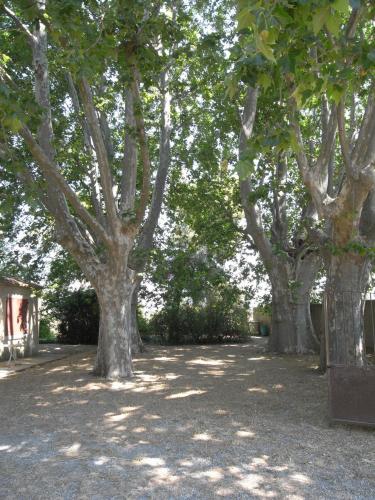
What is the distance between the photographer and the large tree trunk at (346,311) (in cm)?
1004

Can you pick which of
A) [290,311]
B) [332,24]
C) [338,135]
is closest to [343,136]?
[338,135]

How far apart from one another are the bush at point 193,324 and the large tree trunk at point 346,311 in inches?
458

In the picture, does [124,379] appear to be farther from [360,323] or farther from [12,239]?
[12,239]

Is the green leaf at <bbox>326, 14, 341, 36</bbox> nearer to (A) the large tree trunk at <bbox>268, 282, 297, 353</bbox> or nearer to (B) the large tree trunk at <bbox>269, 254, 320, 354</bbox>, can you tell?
(B) the large tree trunk at <bbox>269, 254, 320, 354</bbox>

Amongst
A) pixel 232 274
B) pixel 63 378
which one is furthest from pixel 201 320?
pixel 63 378

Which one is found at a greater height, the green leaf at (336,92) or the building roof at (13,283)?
the green leaf at (336,92)

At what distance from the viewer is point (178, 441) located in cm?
606

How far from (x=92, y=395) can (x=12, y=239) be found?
12.0 m

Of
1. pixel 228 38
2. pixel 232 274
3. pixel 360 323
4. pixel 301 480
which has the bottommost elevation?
pixel 301 480

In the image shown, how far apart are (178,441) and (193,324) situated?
15657 millimetres

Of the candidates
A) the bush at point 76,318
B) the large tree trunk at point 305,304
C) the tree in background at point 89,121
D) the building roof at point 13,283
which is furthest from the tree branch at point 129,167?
the bush at point 76,318

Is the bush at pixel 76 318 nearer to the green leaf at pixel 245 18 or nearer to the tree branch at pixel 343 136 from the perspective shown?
the tree branch at pixel 343 136

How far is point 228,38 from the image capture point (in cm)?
1260

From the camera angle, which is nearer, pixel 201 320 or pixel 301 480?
pixel 301 480
